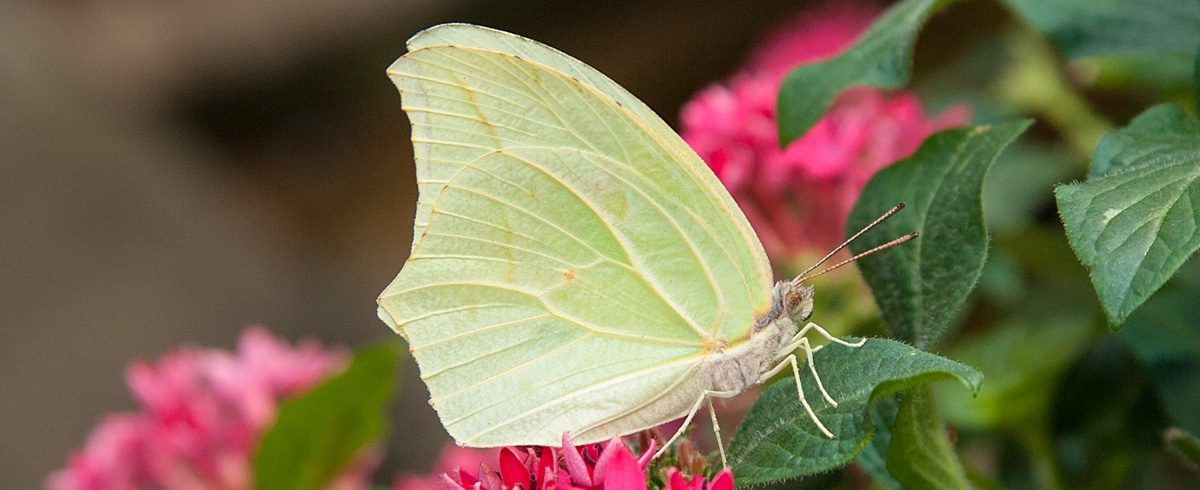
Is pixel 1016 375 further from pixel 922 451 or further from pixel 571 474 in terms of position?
pixel 571 474

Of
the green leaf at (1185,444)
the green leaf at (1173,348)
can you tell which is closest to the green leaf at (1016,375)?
the green leaf at (1173,348)

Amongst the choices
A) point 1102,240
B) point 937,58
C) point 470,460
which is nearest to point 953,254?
point 1102,240

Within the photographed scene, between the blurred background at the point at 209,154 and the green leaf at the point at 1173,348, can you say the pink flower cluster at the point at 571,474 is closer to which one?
the green leaf at the point at 1173,348

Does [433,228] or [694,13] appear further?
[694,13]

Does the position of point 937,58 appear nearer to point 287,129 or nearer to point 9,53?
Answer: point 287,129

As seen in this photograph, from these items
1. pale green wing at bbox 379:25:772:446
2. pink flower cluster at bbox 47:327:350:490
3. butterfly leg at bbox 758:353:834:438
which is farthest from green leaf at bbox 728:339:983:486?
pink flower cluster at bbox 47:327:350:490

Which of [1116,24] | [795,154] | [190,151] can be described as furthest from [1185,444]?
[190,151]
